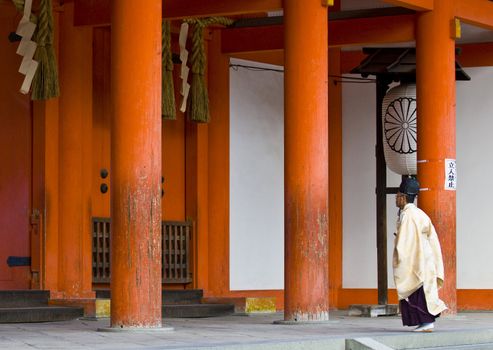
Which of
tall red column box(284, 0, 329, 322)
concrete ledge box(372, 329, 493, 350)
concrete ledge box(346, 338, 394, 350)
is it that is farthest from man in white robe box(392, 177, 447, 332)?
tall red column box(284, 0, 329, 322)

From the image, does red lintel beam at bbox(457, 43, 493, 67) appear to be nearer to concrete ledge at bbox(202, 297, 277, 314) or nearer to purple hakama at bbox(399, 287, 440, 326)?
concrete ledge at bbox(202, 297, 277, 314)

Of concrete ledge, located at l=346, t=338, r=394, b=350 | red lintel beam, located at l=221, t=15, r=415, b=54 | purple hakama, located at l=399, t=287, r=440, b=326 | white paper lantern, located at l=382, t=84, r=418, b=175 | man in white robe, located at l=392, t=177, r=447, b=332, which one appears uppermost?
red lintel beam, located at l=221, t=15, r=415, b=54

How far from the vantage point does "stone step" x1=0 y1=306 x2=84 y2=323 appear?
37.5 ft

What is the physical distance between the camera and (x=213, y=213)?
558 inches

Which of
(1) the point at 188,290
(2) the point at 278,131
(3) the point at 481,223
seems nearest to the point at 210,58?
(2) the point at 278,131

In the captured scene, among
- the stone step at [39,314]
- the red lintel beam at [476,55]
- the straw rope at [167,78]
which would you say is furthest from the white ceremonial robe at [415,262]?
the red lintel beam at [476,55]

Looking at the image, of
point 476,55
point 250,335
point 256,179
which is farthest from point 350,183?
point 250,335

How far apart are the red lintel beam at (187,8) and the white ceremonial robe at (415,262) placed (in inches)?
108

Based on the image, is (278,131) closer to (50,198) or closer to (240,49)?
(240,49)

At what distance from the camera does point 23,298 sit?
12000 millimetres

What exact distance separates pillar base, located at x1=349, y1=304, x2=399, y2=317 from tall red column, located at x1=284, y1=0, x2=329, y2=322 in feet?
6.08

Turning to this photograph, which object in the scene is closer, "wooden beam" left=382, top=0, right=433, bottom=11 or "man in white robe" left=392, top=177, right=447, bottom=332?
"man in white robe" left=392, top=177, right=447, bottom=332

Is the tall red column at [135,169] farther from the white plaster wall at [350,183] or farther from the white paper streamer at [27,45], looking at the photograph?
the white plaster wall at [350,183]

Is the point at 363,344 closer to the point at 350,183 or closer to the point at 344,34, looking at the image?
the point at 344,34
